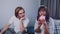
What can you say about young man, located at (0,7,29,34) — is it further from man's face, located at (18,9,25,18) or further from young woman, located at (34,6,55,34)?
young woman, located at (34,6,55,34)

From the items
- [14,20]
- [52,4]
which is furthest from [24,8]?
[52,4]

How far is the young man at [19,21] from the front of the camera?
4.02 ft

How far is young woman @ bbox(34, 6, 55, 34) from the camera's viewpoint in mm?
1232

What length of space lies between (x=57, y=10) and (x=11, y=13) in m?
0.45

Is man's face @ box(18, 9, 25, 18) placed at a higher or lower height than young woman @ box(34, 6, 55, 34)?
higher

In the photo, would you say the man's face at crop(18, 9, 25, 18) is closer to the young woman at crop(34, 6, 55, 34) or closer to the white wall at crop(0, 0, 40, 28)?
the white wall at crop(0, 0, 40, 28)

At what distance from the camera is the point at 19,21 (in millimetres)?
→ 1240

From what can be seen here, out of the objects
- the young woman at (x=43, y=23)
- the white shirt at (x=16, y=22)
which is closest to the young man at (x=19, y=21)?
the white shirt at (x=16, y=22)

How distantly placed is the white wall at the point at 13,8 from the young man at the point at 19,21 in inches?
1.4

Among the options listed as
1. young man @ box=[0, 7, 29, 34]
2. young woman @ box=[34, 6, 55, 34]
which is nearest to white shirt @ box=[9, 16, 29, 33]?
A: young man @ box=[0, 7, 29, 34]

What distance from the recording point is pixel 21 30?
125cm

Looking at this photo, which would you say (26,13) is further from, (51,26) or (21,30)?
(51,26)

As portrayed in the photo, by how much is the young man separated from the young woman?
0.39 feet

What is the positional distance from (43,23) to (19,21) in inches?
9.5
